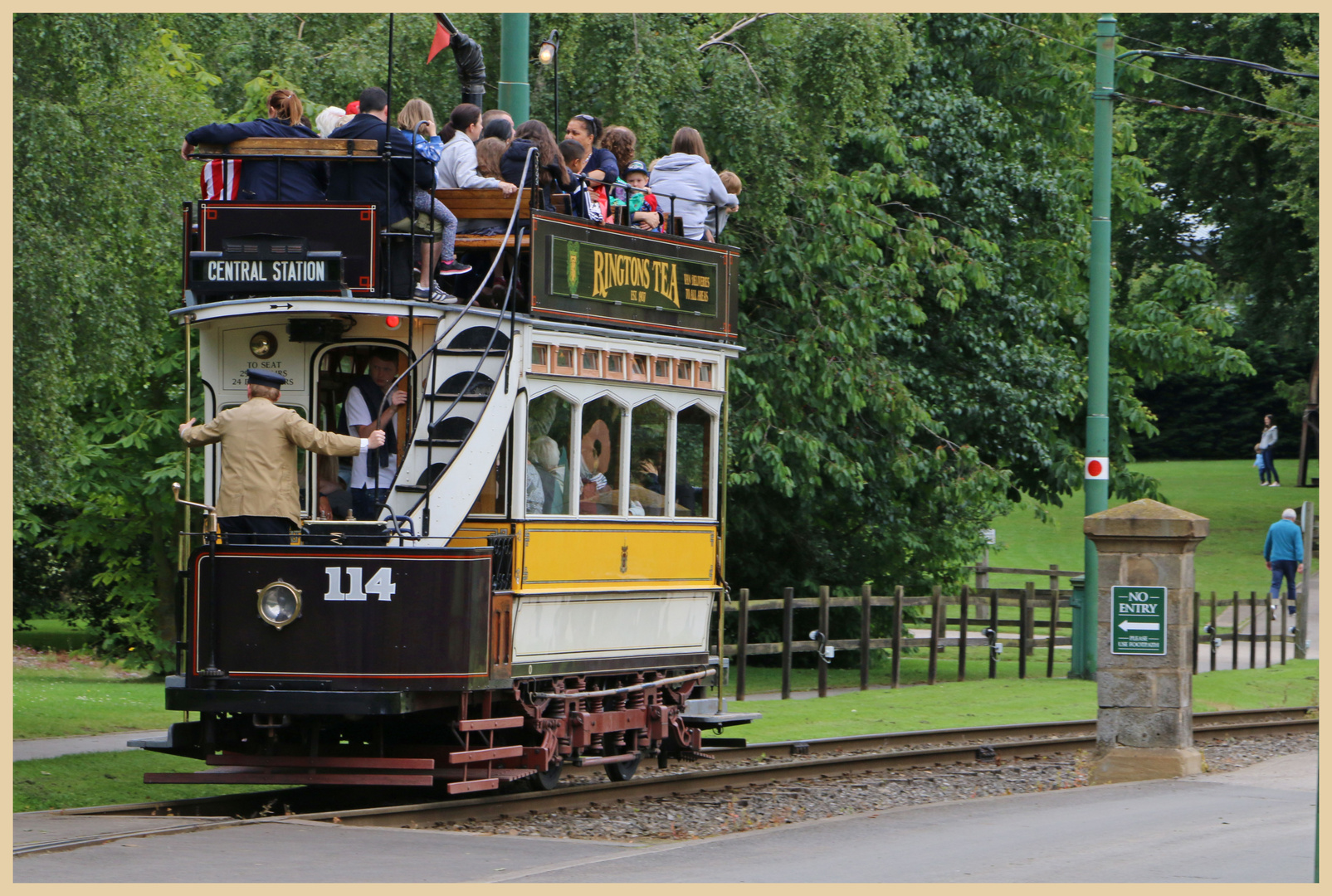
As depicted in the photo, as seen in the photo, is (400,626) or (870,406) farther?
(870,406)

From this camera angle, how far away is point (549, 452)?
40.1ft

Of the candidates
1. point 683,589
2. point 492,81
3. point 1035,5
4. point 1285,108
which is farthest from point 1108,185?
point 1285,108

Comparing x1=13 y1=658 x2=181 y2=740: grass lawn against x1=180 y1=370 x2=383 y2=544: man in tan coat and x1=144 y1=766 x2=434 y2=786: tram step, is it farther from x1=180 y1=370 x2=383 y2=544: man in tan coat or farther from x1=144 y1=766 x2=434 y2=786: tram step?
x1=180 y1=370 x2=383 y2=544: man in tan coat

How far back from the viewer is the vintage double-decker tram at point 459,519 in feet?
35.9

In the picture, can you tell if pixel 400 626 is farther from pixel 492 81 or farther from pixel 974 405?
pixel 974 405

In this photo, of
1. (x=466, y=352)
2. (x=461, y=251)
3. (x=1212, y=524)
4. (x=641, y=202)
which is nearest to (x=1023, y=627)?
(x=641, y=202)

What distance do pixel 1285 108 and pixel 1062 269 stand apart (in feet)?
54.7

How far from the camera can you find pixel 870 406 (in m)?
23.6

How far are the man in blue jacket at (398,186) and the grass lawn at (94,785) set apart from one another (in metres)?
3.92

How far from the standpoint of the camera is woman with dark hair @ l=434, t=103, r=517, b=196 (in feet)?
40.3

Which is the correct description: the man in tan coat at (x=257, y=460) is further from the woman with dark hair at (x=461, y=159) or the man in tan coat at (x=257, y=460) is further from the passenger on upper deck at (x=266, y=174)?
the woman with dark hair at (x=461, y=159)

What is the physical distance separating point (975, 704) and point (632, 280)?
9.81 meters

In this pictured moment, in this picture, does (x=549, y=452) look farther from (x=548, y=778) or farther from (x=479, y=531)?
(x=548, y=778)

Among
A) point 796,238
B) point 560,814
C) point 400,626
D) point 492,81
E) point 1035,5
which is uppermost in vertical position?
point 1035,5
